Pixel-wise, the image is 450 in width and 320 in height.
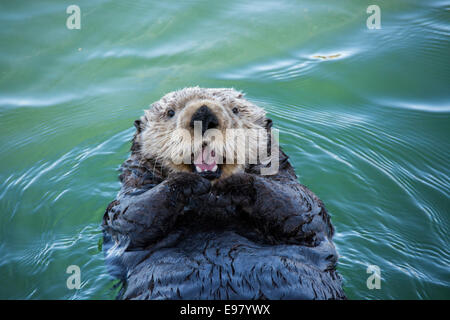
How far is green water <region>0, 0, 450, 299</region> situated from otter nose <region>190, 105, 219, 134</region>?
4.13 feet

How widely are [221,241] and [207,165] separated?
56 cm

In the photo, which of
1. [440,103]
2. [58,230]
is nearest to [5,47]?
[58,230]

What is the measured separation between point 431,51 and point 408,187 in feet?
8.87

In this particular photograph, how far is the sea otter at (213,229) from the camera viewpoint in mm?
2426

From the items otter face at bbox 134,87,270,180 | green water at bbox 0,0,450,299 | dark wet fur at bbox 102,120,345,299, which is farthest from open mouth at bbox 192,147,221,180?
green water at bbox 0,0,450,299

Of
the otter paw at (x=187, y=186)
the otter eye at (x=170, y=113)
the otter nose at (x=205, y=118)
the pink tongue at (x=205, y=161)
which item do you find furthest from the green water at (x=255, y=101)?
the otter nose at (x=205, y=118)

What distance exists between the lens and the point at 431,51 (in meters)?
5.77

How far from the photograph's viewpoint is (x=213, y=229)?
2881 mm

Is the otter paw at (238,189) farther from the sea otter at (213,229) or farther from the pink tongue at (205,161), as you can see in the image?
the pink tongue at (205,161)

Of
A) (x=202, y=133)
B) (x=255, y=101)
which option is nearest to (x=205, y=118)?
(x=202, y=133)

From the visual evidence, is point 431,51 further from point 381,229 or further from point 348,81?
point 381,229

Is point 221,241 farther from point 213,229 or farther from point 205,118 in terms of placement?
point 205,118

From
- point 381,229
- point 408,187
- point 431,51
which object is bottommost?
point 381,229

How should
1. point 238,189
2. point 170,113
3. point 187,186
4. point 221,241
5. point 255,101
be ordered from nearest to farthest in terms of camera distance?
point 221,241
point 187,186
point 238,189
point 170,113
point 255,101
